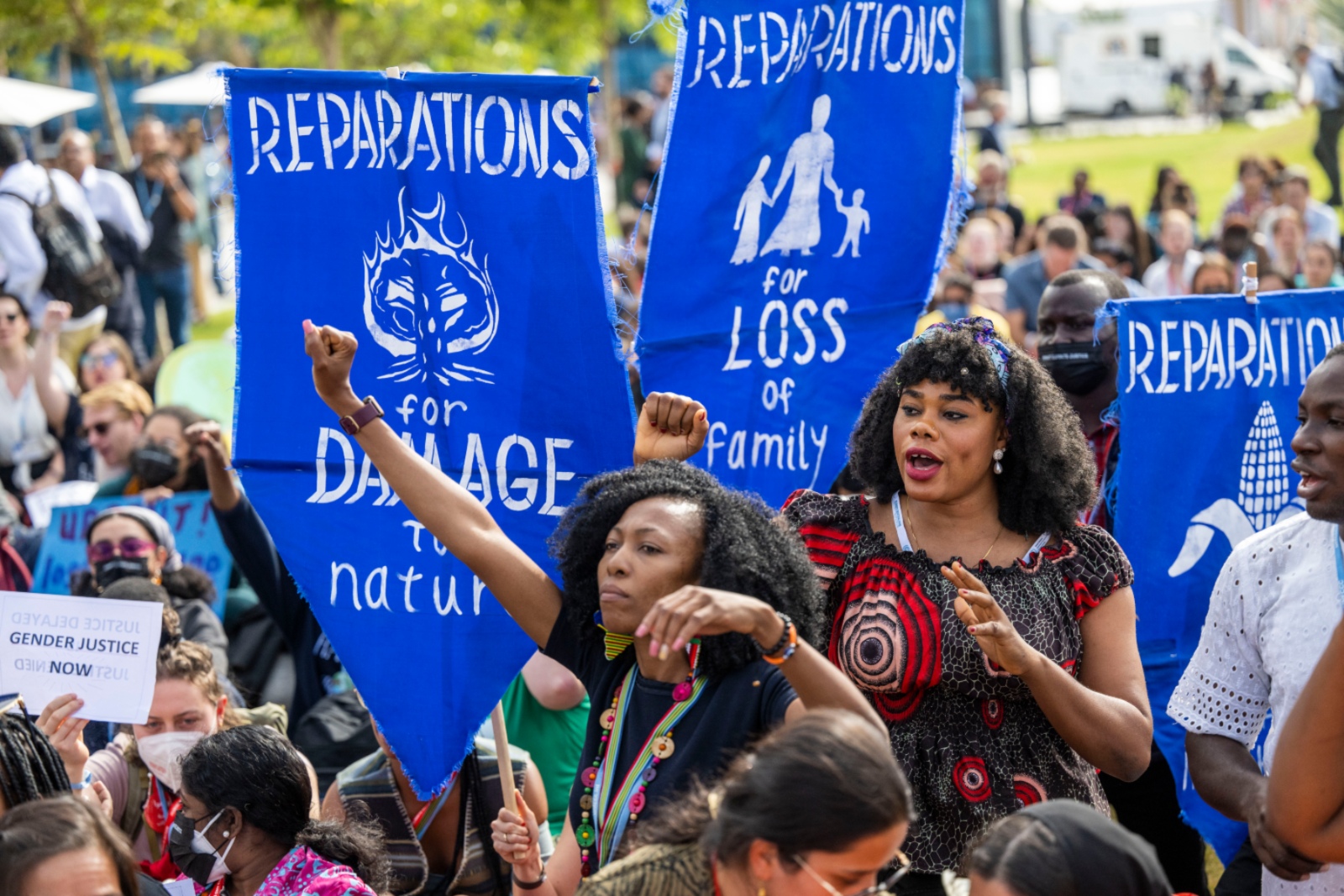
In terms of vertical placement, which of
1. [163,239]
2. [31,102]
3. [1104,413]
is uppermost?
[31,102]

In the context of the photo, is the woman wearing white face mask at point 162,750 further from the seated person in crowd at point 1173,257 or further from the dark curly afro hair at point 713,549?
the seated person in crowd at point 1173,257

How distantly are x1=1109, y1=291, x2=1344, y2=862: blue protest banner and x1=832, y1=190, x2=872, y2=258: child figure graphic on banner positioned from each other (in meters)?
0.74

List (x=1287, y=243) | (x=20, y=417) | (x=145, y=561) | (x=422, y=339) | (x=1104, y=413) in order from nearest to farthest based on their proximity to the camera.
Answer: (x=422, y=339) → (x=1104, y=413) → (x=145, y=561) → (x=20, y=417) → (x=1287, y=243)

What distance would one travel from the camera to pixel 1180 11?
122ft

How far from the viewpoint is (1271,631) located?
314cm

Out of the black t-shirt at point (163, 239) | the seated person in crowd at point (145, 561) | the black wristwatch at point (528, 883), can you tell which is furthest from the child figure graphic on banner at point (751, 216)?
the black t-shirt at point (163, 239)

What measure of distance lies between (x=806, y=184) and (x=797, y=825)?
94.7 inches

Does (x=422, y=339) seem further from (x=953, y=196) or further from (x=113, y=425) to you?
(x=113, y=425)

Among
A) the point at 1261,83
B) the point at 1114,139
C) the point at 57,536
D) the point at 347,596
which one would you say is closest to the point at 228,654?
the point at 57,536

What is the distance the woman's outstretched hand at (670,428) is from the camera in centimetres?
352

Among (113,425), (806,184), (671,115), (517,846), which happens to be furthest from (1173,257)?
(517,846)

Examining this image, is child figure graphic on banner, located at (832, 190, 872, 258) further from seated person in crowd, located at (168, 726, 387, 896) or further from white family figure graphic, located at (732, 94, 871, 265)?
seated person in crowd, located at (168, 726, 387, 896)

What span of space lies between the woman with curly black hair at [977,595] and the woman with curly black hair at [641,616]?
271mm

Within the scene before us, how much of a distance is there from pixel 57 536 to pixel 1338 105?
17.0 meters
